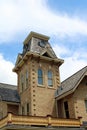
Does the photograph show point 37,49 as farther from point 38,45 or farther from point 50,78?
point 50,78

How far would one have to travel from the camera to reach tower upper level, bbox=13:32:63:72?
27.5 metres

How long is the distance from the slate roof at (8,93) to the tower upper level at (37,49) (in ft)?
8.74

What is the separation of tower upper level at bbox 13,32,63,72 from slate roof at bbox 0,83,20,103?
266 cm

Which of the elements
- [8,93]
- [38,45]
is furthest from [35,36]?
[8,93]

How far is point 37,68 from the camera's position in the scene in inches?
1061

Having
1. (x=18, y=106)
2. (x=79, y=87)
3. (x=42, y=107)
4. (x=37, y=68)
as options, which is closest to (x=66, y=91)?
(x=79, y=87)

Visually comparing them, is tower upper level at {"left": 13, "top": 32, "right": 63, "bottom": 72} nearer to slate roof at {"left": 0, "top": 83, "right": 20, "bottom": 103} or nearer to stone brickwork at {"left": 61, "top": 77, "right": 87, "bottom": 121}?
slate roof at {"left": 0, "top": 83, "right": 20, "bottom": 103}

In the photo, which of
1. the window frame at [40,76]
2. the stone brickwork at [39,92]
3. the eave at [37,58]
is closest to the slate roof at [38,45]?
the eave at [37,58]

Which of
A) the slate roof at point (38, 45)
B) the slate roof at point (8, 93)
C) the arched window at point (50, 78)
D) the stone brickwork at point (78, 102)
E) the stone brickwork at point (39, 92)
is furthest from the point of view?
the slate roof at point (38, 45)

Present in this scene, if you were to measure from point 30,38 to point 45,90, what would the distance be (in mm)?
8449

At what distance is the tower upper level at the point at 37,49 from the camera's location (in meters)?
27.5

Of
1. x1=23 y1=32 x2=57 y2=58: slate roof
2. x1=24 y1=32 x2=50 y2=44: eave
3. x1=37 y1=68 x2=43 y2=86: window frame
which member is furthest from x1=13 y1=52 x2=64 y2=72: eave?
x1=24 y1=32 x2=50 y2=44: eave

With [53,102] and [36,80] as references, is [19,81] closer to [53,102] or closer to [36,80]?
[36,80]

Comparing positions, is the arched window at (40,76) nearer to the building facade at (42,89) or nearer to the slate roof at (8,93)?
the building facade at (42,89)
